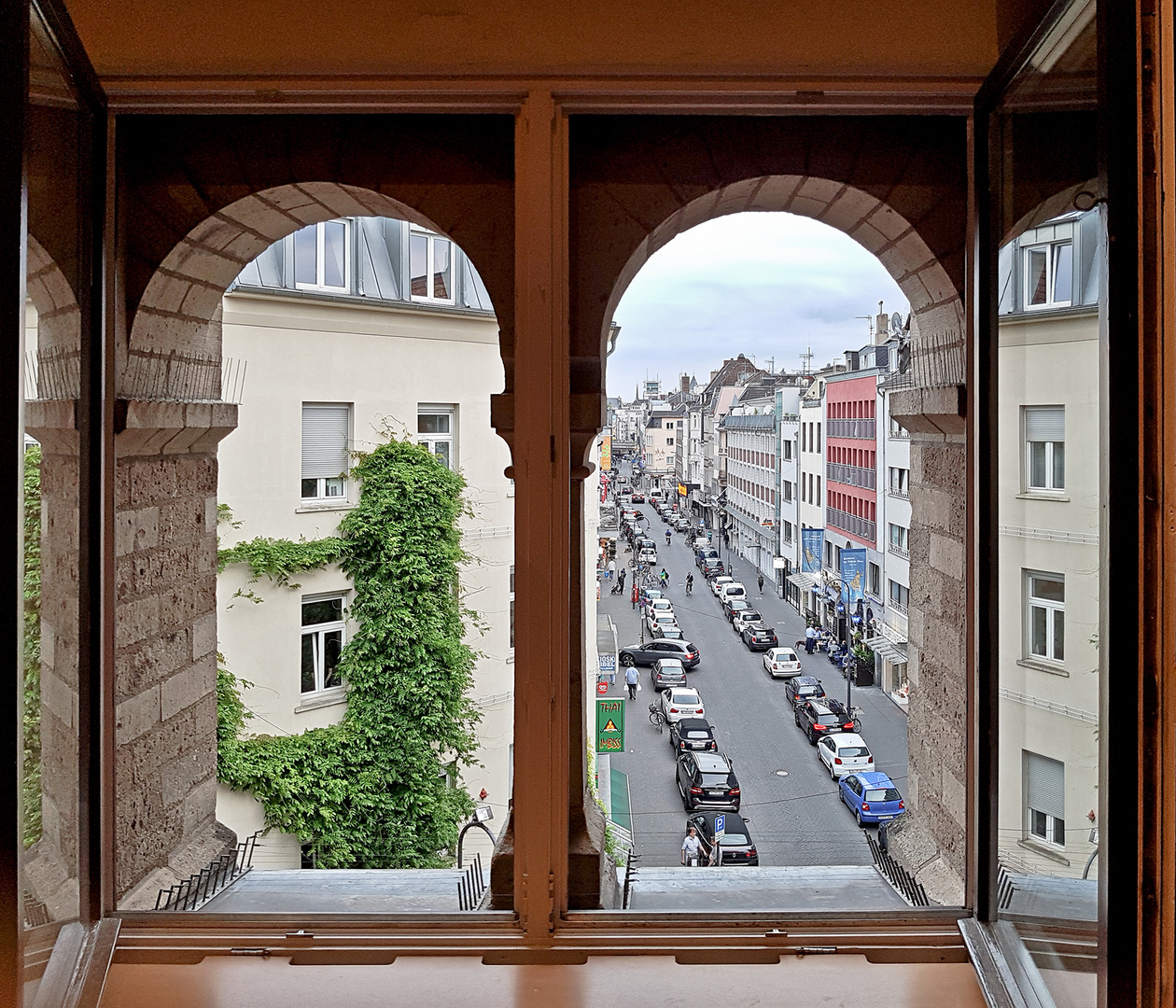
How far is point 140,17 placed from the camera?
4.65ft

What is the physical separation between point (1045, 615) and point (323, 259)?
4401 millimetres

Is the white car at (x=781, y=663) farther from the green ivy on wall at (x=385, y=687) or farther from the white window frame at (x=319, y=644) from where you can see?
the white window frame at (x=319, y=644)

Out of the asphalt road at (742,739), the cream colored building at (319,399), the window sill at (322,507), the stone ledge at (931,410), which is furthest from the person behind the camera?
the window sill at (322,507)

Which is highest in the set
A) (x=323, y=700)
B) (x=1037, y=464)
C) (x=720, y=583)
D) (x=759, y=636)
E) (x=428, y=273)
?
(x=428, y=273)

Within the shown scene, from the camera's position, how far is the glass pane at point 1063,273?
1141mm

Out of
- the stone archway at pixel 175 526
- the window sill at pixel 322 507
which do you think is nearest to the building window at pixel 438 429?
the window sill at pixel 322 507

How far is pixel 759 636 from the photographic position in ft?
6.08

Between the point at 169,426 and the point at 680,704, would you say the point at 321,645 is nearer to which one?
the point at 169,426

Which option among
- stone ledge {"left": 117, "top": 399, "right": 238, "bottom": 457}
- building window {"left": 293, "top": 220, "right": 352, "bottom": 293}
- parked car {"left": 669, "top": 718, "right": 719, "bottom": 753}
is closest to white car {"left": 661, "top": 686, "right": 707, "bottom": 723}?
parked car {"left": 669, "top": 718, "right": 719, "bottom": 753}

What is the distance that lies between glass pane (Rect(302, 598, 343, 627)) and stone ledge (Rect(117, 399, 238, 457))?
2.96 metres

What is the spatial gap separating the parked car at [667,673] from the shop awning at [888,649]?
1.42 feet

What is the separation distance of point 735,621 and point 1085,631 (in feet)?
2.70

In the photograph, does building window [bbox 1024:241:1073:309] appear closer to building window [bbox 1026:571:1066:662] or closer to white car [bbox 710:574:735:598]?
building window [bbox 1026:571:1066:662]

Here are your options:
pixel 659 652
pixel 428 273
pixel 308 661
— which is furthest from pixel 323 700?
pixel 659 652
